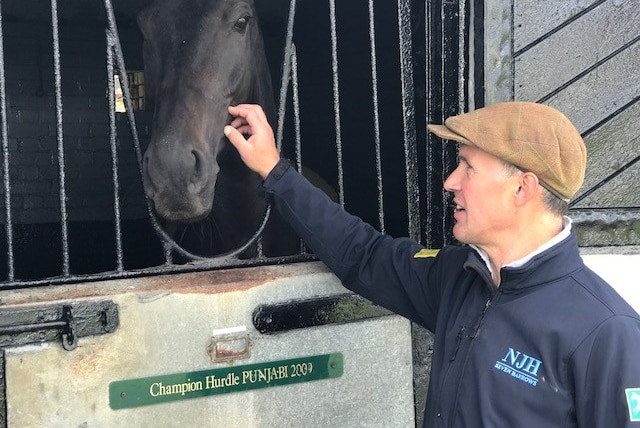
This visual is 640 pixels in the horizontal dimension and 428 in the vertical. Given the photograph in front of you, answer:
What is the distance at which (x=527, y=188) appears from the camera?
1.35 metres

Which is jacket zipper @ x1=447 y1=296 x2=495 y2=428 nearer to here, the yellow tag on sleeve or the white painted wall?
the yellow tag on sleeve

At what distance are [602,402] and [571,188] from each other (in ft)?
1.50

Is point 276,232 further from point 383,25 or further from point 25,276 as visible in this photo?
point 25,276

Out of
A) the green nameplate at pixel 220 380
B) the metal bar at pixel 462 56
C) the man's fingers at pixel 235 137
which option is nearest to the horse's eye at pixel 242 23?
the man's fingers at pixel 235 137

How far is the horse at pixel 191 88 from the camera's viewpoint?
1.66 metres

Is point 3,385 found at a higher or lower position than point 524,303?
lower

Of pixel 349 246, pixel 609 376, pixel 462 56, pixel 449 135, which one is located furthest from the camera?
pixel 462 56

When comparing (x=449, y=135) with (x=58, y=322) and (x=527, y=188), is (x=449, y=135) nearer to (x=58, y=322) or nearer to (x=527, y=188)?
(x=527, y=188)

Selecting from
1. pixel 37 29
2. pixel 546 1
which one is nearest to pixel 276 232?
pixel 546 1

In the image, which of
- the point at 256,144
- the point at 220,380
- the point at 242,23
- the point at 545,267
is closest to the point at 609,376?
the point at 545,267

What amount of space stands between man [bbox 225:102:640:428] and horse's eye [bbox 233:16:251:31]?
0.89m

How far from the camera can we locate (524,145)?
133 centimetres

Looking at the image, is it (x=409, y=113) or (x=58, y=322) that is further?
(x=409, y=113)

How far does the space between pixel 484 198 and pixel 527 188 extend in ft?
0.33
